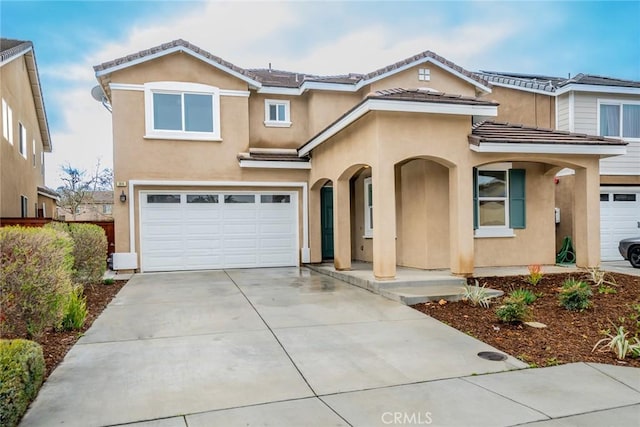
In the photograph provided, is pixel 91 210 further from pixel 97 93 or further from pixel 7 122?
pixel 7 122

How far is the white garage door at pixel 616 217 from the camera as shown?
543 inches

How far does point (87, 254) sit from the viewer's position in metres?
8.88

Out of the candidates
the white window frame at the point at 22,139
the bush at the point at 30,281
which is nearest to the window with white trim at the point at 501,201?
the bush at the point at 30,281

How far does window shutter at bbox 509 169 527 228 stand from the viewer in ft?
36.7

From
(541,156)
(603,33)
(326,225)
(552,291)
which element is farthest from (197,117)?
(603,33)

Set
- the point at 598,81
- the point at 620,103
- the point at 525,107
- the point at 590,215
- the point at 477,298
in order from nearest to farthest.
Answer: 1. the point at 477,298
2. the point at 590,215
3. the point at 598,81
4. the point at 620,103
5. the point at 525,107

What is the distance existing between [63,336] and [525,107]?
15256 mm

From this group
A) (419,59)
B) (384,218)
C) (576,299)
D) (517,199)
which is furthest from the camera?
(419,59)

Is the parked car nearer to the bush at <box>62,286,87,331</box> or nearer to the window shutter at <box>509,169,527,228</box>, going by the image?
the window shutter at <box>509,169,527,228</box>

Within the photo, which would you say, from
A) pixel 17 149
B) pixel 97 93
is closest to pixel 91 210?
pixel 17 149

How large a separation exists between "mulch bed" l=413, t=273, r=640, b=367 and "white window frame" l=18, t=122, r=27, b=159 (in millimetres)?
14469

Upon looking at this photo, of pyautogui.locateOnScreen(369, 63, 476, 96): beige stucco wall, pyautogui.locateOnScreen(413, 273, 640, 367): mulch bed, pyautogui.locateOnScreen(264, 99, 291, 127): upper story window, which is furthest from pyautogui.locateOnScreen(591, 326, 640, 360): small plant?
pyautogui.locateOnScreen(264, 99, 291, 127): upper story window

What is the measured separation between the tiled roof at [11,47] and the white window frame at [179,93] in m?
3.52

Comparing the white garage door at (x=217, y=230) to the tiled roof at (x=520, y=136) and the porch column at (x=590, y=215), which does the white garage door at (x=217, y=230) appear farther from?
the porch column at (x=590, y=215)
